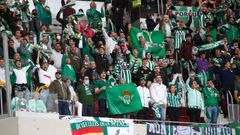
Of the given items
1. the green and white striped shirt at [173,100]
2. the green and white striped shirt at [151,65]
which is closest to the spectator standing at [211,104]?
the green and white striped shirt at [173,100]

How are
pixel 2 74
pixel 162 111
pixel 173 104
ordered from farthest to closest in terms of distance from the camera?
pixel 173 104
pixel 162 111
pixel 2 74

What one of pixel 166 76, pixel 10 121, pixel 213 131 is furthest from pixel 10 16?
pixel 213 131

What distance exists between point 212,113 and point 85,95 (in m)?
3.96

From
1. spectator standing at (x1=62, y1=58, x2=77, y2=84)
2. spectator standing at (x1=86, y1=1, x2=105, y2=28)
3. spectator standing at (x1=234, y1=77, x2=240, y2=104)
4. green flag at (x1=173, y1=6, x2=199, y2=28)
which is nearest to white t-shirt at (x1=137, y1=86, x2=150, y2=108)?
spectator standing at (x1=62, y1=58, x2=77, y2=84)

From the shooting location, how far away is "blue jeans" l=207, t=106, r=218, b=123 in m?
25.8

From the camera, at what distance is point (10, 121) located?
895 inches

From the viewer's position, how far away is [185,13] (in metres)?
30.8

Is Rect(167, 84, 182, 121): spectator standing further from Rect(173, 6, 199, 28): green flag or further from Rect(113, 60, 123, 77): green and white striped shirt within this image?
Rect(173, 6, 199, 28): green flag

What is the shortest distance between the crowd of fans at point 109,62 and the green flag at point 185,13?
667mm

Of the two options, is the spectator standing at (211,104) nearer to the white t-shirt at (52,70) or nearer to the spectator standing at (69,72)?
the spectator standing at (69,72)

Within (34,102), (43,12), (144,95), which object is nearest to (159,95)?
(144,95)

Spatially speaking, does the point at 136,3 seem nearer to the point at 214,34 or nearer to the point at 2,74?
the point at 214,34

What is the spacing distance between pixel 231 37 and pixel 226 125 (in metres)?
3.97

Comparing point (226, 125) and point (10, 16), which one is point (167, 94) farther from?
point (10, 16)
